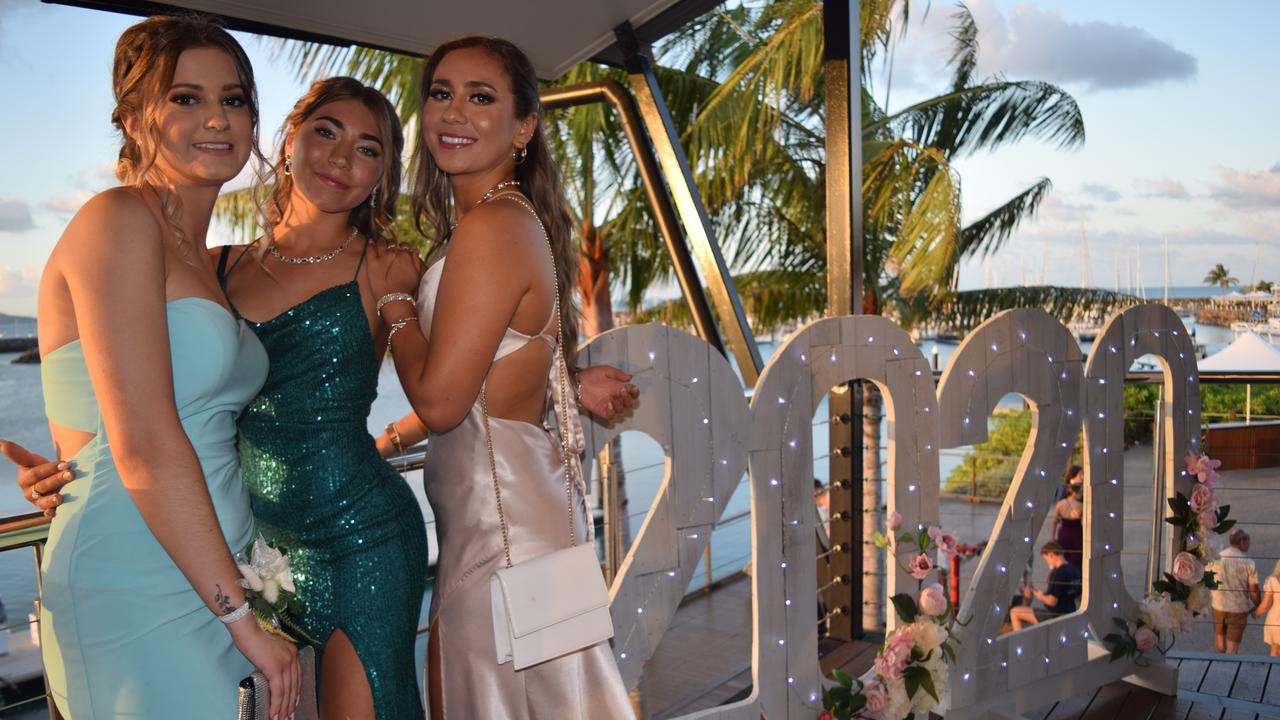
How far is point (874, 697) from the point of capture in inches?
121

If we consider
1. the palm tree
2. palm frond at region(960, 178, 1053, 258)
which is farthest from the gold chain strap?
the palm tree

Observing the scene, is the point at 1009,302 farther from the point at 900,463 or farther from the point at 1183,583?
the point at 900,463

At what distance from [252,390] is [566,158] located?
10429 mm

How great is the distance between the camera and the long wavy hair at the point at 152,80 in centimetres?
144

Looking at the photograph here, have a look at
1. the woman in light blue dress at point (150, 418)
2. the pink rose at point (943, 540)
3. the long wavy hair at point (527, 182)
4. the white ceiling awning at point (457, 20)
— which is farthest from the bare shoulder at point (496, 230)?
the pink rose at point (943, 540)

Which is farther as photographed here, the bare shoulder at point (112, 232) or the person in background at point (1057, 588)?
the person in background at point (1057, 588)

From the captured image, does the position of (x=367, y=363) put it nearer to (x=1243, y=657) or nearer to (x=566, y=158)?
(x=1243, y=657)

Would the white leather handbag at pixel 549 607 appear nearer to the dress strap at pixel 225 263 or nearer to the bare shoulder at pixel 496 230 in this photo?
the bare shoulder at pixel 496 230

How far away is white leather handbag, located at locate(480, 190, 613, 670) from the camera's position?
173cm

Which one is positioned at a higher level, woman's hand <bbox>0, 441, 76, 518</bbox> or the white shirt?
woman's hand <bbox>0, 441, 76, 518</bbox>

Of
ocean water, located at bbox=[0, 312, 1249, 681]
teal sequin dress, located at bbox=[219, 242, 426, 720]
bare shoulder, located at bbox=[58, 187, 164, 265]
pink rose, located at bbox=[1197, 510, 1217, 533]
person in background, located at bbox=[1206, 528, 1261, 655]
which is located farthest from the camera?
ocean water, located at bbox=[0, 312, 1249, 681]

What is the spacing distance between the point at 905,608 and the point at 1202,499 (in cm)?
200

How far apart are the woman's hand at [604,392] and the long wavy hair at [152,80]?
3.33ft

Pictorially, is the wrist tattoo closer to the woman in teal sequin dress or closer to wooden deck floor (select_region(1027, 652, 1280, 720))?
the woman in teal sequin dress
